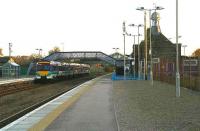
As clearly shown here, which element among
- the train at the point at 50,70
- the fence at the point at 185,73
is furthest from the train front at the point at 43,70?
the fence at the point at 185,73

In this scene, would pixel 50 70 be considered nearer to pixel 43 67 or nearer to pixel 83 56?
pixel 43 67

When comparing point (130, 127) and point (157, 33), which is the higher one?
point (157, 33)

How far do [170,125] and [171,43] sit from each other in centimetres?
8854

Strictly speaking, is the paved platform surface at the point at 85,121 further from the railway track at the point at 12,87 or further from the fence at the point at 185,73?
the railway track at the point at 12,87

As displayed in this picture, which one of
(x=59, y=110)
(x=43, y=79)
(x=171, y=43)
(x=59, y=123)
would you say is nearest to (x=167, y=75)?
(x=43, y=79)

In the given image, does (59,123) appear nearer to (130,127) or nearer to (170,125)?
(130,127)

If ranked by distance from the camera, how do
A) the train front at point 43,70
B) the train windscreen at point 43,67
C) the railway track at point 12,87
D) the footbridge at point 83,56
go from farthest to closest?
the footbridge at point 83,56 < the train windscreen at point 43,67 < the train front at point 43,70 < the railway track at point 12,87

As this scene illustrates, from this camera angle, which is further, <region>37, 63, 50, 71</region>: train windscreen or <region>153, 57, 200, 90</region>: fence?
<region>37, 63, 50, 71</region>: train windscreen

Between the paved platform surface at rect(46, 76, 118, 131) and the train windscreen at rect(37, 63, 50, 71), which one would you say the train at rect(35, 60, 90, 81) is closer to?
the train windscreen at rect(37, 63, 50, 71)

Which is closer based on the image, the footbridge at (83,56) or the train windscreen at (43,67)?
the train windscreen at (43,67)

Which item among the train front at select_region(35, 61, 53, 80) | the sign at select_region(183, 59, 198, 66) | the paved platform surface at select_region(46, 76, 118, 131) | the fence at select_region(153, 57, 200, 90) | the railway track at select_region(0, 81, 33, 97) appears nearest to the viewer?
the paved platform surface at select_region(46, 76, 118, 131)

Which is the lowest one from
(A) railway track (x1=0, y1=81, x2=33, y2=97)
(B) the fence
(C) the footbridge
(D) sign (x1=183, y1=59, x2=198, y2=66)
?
(A) railway track (x1=0, y1=81, x2=33, y2=97)

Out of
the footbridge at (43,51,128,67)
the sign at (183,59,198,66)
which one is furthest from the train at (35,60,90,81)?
the footbridge at (43,51,128,67)

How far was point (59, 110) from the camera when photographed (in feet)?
61.1
